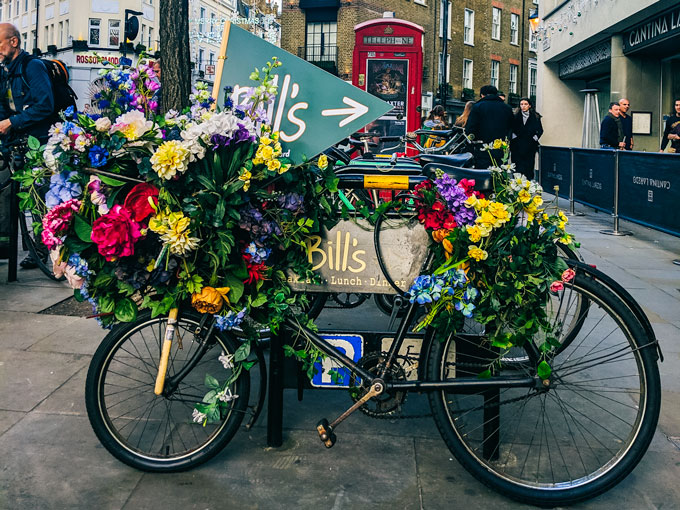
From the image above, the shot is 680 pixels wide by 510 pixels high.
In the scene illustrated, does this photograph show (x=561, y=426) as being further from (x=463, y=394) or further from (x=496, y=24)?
(x=496, y=24)

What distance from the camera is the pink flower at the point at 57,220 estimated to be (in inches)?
111

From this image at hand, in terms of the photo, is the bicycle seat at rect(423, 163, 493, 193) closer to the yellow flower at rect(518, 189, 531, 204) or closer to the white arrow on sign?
the yellow flower at rect(518, 189, 531, 204)

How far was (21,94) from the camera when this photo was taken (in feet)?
21.3

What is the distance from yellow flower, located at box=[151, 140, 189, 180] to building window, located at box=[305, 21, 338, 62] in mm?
35397

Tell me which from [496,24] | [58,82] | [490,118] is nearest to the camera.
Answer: [58,82]

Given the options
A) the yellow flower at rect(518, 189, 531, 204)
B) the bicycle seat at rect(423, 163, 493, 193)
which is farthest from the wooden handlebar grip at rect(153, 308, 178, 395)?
the yellow flower at rect(518, 189, 531, 204)

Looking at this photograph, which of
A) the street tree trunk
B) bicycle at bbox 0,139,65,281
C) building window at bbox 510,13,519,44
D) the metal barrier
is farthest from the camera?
building window at bbox 510,13,519,44

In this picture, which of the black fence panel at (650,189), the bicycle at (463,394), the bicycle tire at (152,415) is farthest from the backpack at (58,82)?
the black fence panel at (650,189)

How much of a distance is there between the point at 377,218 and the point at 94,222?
1.10 meters

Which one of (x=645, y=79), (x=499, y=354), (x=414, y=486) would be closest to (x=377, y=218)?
(x=499, y=354)

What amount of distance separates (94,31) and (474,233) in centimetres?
4938

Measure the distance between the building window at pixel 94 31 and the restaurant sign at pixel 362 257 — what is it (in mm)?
48640

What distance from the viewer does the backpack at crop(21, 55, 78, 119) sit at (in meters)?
6.49

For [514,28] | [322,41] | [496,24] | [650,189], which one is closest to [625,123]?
[650,189]
